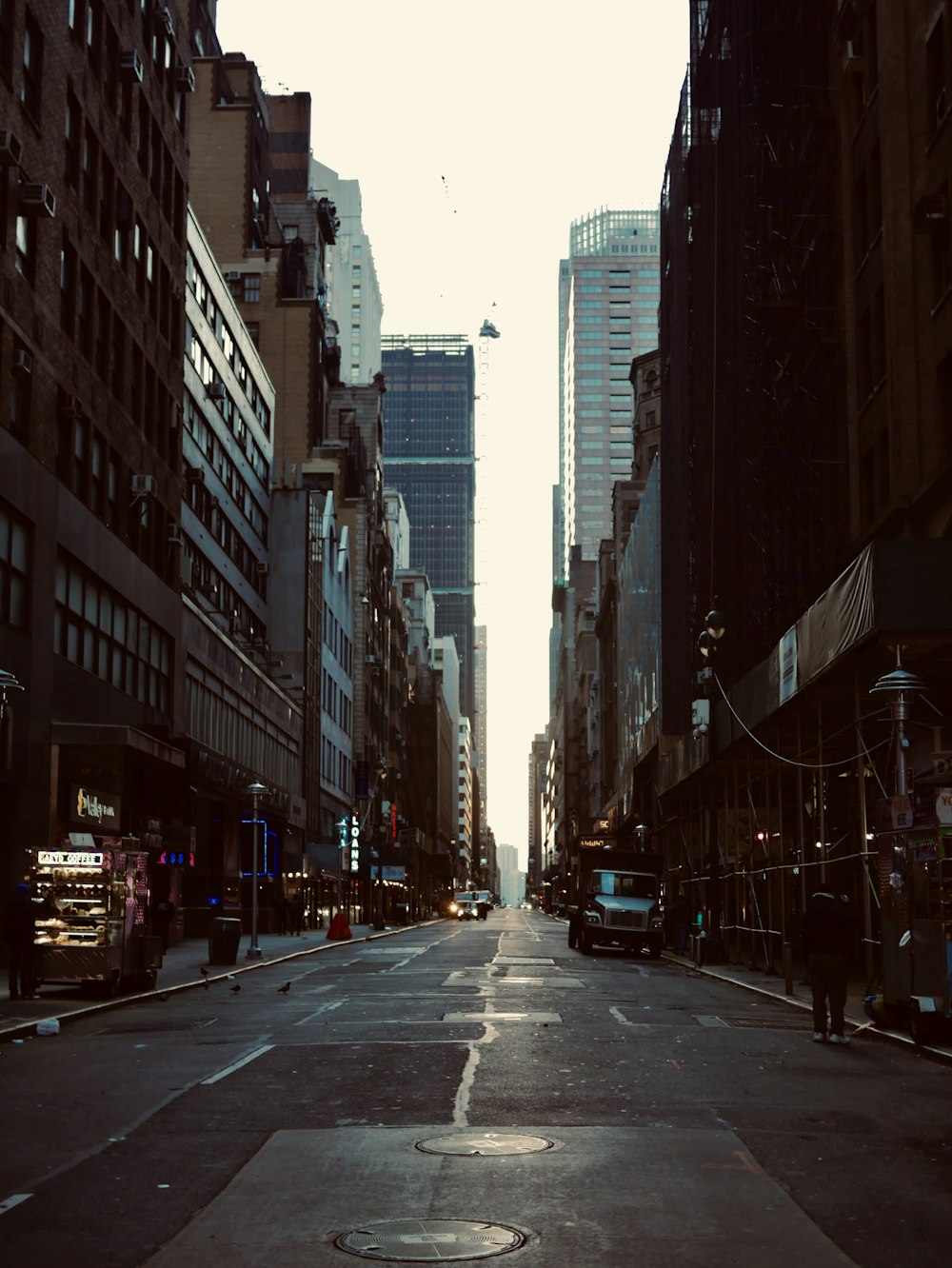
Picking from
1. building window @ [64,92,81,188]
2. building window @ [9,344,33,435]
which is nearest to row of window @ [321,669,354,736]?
building window @ [64,92,81,188]

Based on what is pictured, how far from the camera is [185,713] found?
1892 inches

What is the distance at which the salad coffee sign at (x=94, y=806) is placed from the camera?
3406 centimetres

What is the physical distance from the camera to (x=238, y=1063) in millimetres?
15219

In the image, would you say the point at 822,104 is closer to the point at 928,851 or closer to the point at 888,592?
the point at 888,592

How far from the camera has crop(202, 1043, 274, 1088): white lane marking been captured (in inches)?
547

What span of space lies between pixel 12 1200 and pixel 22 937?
1601 cm

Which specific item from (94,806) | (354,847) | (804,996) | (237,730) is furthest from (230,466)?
(804,996)

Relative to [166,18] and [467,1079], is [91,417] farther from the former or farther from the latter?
[467,1079]

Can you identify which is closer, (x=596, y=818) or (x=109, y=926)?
(x=109, y=926)

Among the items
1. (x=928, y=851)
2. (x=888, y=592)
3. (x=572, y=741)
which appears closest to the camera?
(x=928, y=851)

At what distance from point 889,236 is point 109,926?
2112 cm

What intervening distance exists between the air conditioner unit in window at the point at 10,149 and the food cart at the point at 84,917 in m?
13.8

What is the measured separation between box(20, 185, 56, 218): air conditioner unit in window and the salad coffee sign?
12.6m

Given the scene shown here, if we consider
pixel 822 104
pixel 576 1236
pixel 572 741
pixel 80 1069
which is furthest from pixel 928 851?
pixel 572 741
